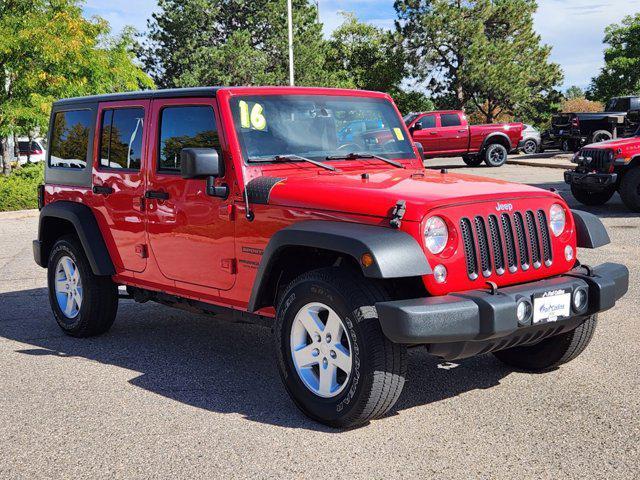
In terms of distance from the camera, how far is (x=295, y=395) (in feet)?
15.0

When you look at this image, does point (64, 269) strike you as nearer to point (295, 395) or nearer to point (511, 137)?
point (295, 395)

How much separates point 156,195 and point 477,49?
4362 cm

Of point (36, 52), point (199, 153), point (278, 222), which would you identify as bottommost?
point (278, 222)

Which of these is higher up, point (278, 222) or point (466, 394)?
point (278, 222)

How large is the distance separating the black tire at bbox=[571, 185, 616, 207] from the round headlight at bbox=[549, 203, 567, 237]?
10.2 meters

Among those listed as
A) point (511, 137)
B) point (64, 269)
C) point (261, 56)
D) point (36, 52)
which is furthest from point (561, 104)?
point (64, 269)

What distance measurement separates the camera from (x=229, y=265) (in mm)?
5156

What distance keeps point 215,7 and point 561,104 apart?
25109 millimetres

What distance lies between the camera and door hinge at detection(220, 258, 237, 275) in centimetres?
513

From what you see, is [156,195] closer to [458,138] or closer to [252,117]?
[252,117]

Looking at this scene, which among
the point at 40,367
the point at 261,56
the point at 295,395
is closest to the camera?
the point at 295,395

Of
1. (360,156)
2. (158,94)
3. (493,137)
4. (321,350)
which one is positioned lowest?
(321,350)

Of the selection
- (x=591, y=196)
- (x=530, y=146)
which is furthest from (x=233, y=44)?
(x=591, y=196)

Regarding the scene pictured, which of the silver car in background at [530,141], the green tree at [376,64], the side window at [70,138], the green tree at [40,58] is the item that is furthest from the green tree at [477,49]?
the side window at [70,138]
